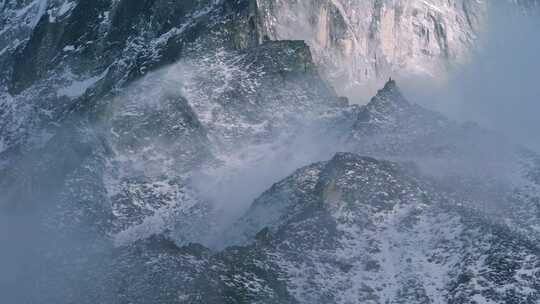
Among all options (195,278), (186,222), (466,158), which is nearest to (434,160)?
(466,158)

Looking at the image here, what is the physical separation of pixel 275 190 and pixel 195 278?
25.2 metres

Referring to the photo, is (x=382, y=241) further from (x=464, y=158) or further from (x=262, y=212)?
(x=464, y=158)

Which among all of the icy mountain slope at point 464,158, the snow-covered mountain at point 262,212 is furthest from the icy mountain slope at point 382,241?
the icy mountain slope at point 464,158

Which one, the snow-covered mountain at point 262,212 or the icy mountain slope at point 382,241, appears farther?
the snow-covered mountain at point 262,212

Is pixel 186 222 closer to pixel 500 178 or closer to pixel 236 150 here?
pixel 236 150

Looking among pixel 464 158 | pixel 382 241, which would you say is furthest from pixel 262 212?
pixel 464 158

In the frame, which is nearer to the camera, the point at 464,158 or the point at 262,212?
the point at 262,212

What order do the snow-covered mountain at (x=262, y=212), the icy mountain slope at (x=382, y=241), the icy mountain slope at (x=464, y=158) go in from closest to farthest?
the icy mountain slope at (x=382, y=241), the snow-covered mountain at (x=262, y=212), the icy mountain slope at (x=464, y=158)

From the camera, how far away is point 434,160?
190 m

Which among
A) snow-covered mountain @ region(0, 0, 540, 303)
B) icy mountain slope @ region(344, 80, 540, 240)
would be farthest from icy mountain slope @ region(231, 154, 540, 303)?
icy mountain slope @ region(344, 80, 540, 240)

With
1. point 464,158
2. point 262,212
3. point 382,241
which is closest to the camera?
point 382,241

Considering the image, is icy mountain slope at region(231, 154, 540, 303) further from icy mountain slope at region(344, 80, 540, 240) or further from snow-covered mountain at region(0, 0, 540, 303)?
icy mountain slope at region(344, 80, 540, 240)

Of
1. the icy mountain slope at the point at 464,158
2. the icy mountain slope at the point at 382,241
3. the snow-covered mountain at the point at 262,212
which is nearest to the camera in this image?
the icy mountain slope at the point at 382,241

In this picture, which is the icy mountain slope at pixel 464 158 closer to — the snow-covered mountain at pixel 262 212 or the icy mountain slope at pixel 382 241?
the snow-covered mountain at pixel 262 212
